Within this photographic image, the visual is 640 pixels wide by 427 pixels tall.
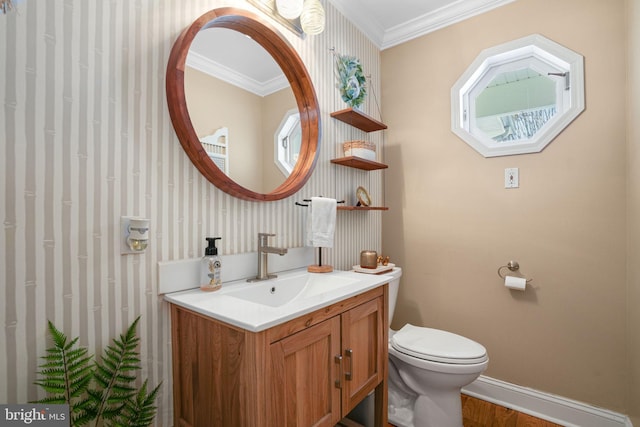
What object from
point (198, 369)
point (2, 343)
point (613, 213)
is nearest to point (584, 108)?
point (613, 213)

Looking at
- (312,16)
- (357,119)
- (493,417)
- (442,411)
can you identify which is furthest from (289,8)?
(493,417)

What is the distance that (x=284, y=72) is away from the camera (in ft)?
5.03

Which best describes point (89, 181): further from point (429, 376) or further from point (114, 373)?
point (429, 376)

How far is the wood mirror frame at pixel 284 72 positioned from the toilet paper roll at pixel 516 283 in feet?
4.37

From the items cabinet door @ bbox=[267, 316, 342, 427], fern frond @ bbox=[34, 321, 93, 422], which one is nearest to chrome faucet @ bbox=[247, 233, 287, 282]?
cabinet door @ bbox=[267, 316, 342, 427]

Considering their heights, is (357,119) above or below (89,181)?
above

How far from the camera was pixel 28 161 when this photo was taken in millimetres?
778

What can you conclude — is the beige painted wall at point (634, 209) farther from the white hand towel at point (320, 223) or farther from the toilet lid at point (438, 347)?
the white hand towel at point (320, 223)

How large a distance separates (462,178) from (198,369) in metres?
1.84

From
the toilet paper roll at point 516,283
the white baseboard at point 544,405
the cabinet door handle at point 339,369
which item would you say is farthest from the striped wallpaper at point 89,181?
the white baseboard at point 544,405

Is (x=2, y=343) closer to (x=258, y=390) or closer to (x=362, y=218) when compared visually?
(x=258, y=390)

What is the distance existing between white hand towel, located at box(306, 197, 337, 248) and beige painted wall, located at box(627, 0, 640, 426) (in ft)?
4.61

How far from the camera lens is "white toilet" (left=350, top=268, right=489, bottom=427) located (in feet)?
4.51

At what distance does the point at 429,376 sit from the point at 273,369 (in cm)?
96
